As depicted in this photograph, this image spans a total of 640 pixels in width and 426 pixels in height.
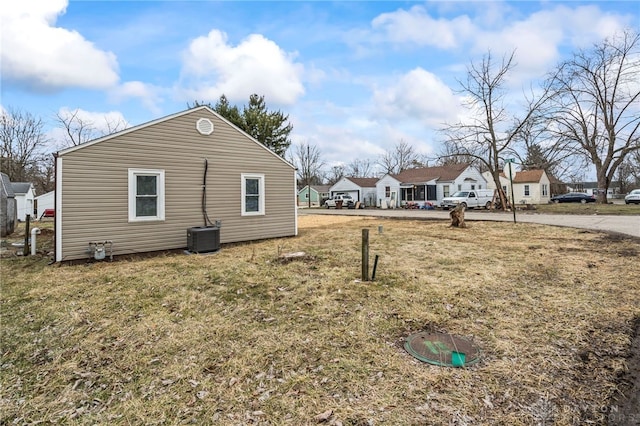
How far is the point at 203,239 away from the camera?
27.8 feet

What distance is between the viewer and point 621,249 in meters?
8.06

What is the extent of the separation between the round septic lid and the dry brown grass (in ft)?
0.38

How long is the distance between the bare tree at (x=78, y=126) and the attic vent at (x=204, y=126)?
63.5 ft

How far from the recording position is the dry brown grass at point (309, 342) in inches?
93.8

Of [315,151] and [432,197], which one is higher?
[315,151]

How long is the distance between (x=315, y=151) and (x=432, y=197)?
2565 centimetres

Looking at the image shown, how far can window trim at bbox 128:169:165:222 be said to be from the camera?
26.2 feet

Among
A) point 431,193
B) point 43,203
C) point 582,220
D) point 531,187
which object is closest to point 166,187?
point 582,220

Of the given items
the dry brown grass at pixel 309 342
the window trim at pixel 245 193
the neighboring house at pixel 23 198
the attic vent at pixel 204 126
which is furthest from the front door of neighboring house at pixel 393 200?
the neighboring house at pixel 23 198

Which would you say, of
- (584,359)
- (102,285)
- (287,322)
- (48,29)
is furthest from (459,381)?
(48,29)

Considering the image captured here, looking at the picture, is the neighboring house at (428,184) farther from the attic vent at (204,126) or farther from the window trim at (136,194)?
the window trim at (136,194)

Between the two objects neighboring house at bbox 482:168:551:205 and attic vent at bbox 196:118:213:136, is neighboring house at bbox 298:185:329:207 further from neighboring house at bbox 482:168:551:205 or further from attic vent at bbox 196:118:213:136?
attic vent at bbox 196:118:213:136

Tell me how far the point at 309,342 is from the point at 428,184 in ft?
105

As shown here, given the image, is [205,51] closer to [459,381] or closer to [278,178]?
[278,178]
